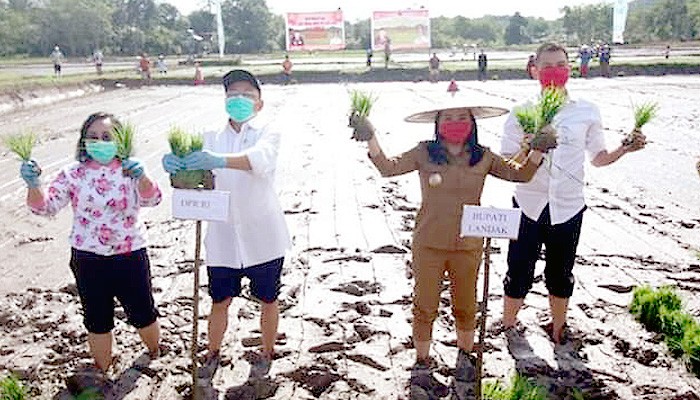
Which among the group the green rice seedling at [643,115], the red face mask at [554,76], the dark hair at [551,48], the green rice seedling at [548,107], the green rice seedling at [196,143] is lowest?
the green rice seedling at [196,143]

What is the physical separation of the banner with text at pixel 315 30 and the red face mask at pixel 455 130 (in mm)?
44363

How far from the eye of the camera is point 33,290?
5703 millimetres

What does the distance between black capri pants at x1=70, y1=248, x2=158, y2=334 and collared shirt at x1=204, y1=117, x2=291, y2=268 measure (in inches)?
16.4

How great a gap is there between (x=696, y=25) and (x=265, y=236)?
72784mm

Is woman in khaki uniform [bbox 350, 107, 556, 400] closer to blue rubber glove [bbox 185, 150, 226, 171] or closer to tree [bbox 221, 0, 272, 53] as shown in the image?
blue rubber glove [bbox 185, 150, 226, 171]

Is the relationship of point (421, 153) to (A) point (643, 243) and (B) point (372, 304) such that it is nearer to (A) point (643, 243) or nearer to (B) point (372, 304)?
(B) point (372, 304)

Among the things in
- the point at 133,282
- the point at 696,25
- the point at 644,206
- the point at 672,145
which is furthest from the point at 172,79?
the point at 696,25

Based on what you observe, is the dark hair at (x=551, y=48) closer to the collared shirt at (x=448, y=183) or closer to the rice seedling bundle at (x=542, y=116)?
the rice seedling bundle at (x=542, y=116)

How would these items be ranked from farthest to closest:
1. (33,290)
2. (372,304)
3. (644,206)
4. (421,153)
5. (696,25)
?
(696,25) < (644,206) < (33,290) < (372,304) < (421,153)

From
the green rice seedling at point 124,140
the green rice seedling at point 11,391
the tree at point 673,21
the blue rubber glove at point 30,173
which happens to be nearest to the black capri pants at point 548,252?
the green rice seedling at point 124,140

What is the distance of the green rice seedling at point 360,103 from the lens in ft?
11.5

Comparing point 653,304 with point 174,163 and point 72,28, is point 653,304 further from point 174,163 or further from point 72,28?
point 72,28

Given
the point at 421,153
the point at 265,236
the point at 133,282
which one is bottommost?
the point at 133,282

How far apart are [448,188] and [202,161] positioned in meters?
1.26
